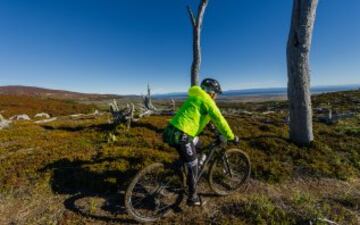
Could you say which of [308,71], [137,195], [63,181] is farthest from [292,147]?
[63,181]

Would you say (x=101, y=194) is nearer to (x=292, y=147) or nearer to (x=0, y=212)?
(x=0, y=212)

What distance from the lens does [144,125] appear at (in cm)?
1162

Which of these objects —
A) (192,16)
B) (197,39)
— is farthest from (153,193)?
(192,16)

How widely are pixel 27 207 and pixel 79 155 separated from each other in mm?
2724

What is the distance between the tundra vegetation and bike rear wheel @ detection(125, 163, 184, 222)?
0.27m

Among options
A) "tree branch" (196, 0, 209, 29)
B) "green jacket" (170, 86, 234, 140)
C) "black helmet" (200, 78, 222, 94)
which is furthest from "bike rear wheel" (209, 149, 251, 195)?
"tree branch" (196, 0, 209, 29)

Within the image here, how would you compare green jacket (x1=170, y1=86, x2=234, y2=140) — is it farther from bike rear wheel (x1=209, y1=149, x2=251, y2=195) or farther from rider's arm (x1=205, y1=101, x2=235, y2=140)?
bike rear wheel (x1=209, y1=149, x2=251, y2=195)

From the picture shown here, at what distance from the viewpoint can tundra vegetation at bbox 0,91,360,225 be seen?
4.69 m

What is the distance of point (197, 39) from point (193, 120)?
1006 cm

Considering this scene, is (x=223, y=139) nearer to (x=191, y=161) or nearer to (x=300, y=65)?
(x=191, y=161)

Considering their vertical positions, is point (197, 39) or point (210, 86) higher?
point (197, 39)

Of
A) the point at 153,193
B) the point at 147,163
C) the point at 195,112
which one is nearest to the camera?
the point at 195,112

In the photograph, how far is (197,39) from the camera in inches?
521

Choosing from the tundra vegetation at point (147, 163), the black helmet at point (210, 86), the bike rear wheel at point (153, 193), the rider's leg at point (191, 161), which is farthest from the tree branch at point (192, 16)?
the bike rear wheel at point (153, 193)
